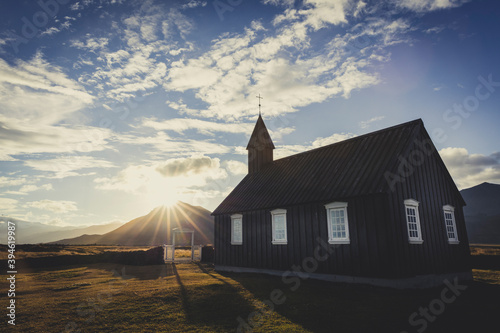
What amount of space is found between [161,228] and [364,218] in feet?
383

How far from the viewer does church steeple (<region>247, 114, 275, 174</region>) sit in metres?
23.5

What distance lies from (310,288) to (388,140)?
8.13m

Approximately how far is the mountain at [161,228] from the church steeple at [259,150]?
73187 mm

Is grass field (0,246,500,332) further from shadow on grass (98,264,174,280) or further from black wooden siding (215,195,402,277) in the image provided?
shadow on grass (98,264,174,280)

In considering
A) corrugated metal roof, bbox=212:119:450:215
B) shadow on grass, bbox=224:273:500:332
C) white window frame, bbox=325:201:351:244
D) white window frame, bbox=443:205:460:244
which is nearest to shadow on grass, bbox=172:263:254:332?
shadow on grass, bbox=224:273:500:332

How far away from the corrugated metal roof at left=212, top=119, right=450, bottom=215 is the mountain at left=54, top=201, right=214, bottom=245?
77508 mm

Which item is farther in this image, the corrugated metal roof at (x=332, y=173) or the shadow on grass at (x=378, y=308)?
the corrugated metal roof at (x=332, y=173)

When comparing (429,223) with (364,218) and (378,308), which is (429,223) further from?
(378,308)

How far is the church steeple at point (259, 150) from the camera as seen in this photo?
23469 millimetres

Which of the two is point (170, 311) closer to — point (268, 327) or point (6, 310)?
point (268, 327)

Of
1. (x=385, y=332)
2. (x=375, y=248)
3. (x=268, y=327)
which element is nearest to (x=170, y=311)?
(x=268, y=327)

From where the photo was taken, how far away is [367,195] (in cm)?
1204

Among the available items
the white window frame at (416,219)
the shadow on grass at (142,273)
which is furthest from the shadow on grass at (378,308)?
the shadow on grass at (142,273)

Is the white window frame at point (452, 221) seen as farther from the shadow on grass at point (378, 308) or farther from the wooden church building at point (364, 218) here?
the shadow on grass at point (378, 308)
